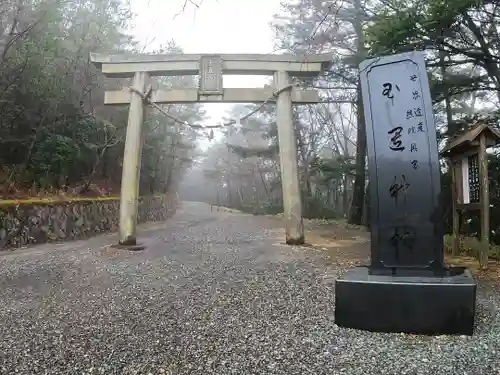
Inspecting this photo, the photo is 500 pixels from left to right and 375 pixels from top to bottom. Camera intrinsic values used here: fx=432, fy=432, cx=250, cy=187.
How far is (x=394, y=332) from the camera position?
128 inches

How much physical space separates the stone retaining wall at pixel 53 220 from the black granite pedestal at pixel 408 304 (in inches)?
265

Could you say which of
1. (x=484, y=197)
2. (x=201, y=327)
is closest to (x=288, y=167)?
(x=484, y=197)

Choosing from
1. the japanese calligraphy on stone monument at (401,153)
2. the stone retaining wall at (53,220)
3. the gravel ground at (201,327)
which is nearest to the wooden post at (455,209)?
the gravel ground at (201,327)

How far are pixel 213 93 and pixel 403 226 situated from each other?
497 centimetres

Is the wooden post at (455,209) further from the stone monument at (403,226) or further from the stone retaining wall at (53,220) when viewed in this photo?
the stone retaining wall at (53,220)

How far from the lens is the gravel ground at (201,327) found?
8.97ft

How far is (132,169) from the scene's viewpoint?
307 inches

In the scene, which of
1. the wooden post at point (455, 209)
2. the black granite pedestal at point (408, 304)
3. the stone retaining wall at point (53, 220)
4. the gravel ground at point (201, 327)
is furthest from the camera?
the stone retaining wall at point (53, 220)

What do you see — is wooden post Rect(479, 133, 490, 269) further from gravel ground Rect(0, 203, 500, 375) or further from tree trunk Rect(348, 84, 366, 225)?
tree trunk Rect(348, 84, 366, 225)

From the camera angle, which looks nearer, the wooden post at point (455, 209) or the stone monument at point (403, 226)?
the stone monument at point (403, 226)

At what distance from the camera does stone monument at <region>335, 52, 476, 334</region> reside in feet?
10.5

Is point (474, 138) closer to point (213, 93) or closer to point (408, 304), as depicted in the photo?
point (408, 304)

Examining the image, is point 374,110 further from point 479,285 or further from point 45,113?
point 45,113

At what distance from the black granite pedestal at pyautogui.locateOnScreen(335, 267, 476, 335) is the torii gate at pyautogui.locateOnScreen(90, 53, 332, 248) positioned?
4.45m
